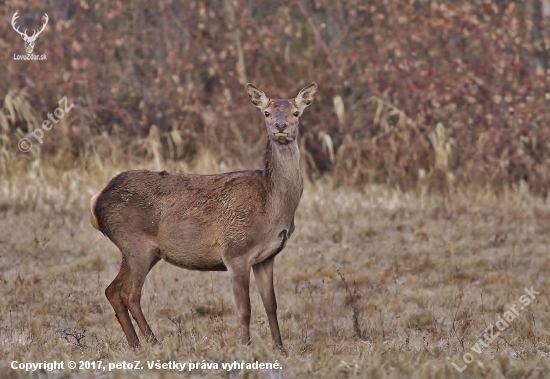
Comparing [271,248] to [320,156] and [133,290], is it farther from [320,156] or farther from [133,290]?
[320,156]

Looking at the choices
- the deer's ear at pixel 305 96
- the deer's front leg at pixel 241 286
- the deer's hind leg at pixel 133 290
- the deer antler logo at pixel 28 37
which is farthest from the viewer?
the deer antler logo at pixel 28 37

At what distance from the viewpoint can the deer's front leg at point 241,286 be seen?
7423mm

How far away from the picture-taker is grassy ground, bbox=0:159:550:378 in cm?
653

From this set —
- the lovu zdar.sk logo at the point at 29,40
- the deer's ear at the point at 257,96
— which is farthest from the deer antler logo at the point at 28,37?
the deer's ear at the point at 257,96

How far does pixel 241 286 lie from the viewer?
743cm

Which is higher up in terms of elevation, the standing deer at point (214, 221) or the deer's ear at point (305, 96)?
the deer's ear at point (305, 96)

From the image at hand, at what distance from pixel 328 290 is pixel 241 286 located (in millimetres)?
3039

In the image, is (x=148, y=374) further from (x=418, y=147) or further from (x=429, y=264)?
(x=418, y=147)

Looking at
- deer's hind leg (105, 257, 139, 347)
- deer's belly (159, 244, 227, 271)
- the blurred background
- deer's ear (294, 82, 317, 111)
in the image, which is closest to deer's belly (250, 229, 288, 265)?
deer's belly (159, 244, 227, 271)

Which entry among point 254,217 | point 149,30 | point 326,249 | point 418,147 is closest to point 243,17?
point 149,30

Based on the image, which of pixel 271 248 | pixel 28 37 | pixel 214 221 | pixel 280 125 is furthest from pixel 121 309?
pixel 28 37

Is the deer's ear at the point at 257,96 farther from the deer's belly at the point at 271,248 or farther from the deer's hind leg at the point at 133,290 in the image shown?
the deer's hind leg at the point at 133,290

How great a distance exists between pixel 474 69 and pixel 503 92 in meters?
0.71

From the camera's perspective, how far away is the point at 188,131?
1666 cm
